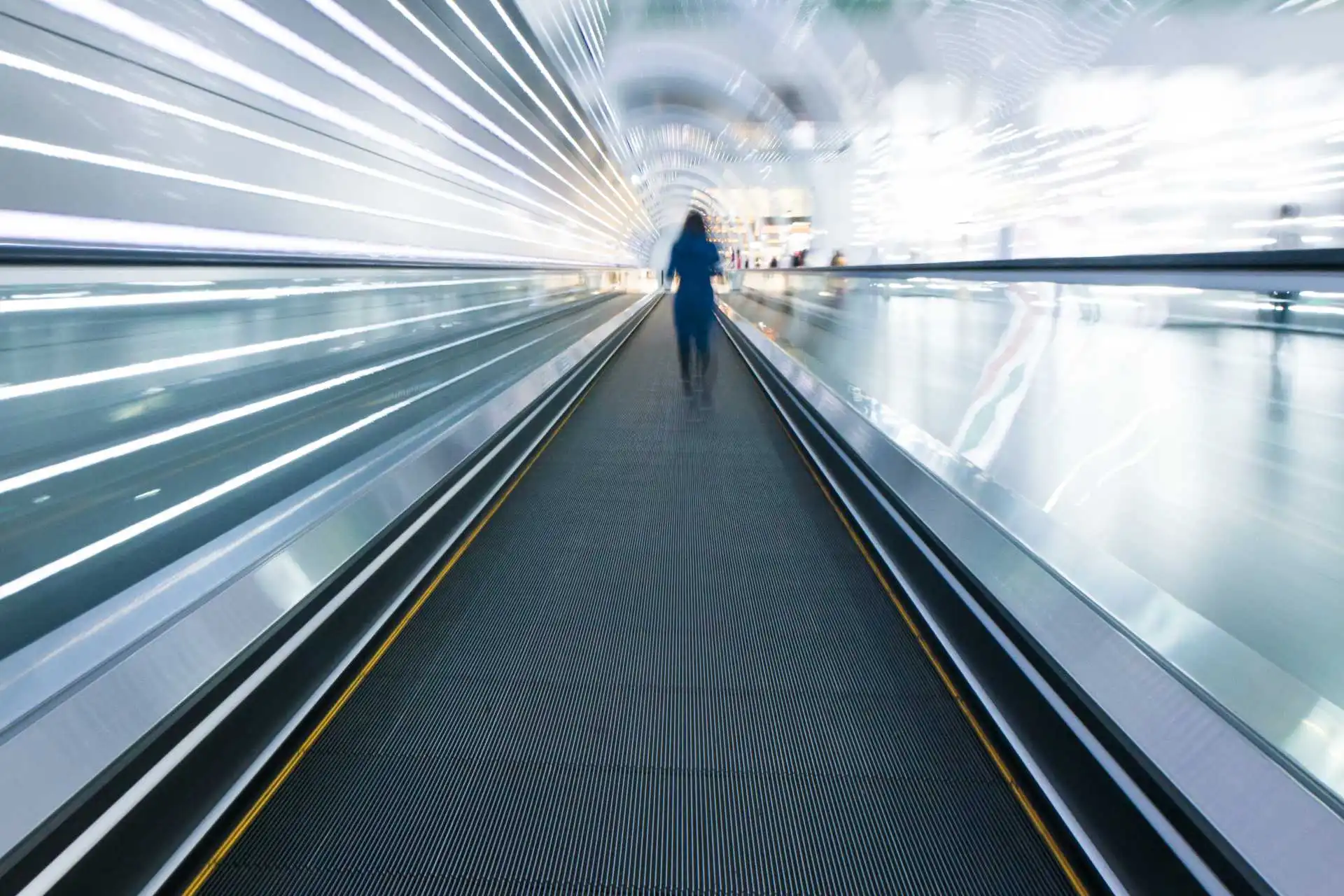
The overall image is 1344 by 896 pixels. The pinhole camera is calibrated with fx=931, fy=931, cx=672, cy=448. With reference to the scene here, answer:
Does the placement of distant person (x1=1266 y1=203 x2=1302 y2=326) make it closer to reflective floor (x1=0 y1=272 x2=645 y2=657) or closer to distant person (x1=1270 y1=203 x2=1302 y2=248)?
distant person (x1=1270 y1=203 x2=1302 y2=248)

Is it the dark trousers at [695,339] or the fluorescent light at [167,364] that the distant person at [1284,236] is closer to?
the fluorescent light at [167,364]

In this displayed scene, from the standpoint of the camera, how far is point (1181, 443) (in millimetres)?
3797

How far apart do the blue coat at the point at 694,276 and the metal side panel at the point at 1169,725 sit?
604cm

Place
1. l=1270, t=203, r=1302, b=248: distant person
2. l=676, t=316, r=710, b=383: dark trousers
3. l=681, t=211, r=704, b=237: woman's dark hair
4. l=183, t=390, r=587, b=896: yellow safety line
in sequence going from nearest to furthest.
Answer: l=183, t=390, r=587, b=896: yellow safety line
l=1270, t=203, r=1302, b=248: distant person
l=681, t=211, r=704, b=237: woman's dark hair
l=676, t=316, r=710, b=383: dark trousers

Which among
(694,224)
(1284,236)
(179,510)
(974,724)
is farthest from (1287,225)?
(694,224)

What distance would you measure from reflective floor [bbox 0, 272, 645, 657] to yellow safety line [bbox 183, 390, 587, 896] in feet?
2.37

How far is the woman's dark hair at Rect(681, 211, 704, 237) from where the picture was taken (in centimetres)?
897

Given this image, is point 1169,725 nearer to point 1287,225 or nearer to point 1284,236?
point 1284,236

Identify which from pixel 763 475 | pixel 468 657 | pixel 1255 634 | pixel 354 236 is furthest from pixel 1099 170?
pixel 354 236

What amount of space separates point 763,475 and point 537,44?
13.4 meters

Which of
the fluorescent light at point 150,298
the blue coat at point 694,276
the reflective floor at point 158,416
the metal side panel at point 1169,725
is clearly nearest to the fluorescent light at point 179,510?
the reflective floor at point 158,416

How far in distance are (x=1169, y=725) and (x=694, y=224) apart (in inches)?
301

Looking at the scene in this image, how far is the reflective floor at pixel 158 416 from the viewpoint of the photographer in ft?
9.04

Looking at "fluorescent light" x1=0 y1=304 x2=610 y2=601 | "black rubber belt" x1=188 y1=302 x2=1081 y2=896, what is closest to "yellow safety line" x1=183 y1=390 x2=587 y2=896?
"black rubber belt" x1=188 y1=302 x2=1081 y2=896
